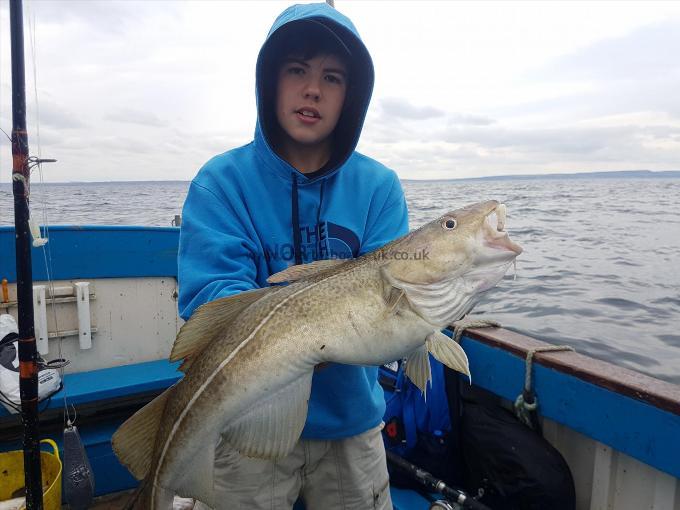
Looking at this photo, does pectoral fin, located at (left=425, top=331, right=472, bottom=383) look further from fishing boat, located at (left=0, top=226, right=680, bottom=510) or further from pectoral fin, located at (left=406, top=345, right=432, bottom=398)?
fishing boat, located at (left=0, top=226, right=680, bottom=510)

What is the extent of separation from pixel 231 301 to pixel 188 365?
327mm

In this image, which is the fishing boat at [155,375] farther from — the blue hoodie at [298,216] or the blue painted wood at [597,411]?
the blue hoodie at [298,216]

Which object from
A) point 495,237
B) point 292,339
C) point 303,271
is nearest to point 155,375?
point 303,271

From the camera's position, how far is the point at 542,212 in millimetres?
28844

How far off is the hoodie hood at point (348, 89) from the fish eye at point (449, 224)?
98 centimetres

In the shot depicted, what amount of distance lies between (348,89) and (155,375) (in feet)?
11.1

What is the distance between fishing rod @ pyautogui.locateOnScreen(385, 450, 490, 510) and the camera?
327 cm

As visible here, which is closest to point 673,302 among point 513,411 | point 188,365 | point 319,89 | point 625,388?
point 513,411

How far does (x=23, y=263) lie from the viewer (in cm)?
308

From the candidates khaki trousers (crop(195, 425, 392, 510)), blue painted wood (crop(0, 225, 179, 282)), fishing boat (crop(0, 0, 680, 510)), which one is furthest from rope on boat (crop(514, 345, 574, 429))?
blue painted wood (crop(0, 225, 179, 282))

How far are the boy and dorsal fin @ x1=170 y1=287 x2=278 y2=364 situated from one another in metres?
0.24

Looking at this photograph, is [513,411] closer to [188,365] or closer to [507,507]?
[507,507]

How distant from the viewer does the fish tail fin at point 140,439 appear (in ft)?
6.90

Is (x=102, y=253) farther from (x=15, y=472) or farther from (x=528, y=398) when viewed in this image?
(x=528, y=398)
